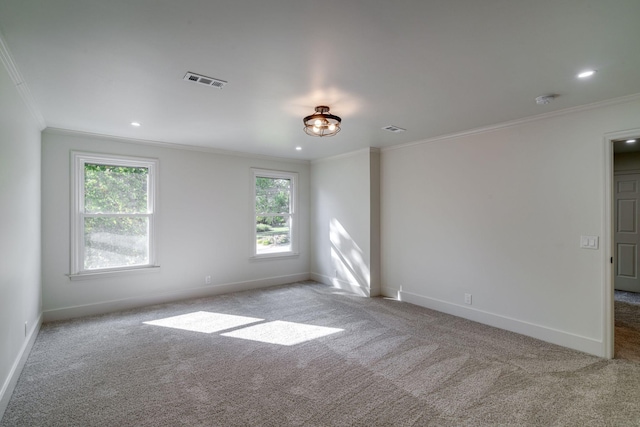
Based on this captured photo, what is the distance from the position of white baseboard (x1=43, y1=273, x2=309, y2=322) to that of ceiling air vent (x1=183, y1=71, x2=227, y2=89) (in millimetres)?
3560

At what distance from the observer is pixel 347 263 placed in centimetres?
564

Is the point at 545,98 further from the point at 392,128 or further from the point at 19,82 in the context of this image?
the point at 19,82

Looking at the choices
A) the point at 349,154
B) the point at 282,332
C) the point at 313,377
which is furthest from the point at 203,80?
the point at 349,154

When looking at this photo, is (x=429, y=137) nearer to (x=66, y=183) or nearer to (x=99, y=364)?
(x=99, y=364)

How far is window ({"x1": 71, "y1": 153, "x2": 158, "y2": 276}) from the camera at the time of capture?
13.9 feet

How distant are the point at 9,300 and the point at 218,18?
2.67m

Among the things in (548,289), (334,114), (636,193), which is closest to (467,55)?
(334,114)

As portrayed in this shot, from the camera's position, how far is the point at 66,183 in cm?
413

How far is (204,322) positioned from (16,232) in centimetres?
212

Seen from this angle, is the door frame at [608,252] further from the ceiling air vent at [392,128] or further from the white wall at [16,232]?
the white wall at [16,232]

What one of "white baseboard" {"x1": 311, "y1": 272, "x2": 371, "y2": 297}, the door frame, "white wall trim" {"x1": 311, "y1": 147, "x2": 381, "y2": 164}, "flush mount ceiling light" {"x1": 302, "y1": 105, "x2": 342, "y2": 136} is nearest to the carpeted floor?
the door frame

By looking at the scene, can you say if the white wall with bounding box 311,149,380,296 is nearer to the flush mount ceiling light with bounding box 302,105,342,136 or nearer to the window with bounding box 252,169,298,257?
the window with bounding box 252,169,298,257

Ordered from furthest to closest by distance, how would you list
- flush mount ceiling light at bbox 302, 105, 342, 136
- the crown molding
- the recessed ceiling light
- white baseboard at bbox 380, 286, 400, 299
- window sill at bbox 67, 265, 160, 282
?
white baseboard at bbox 380, 286, 400, 299, window sill at bbox 67, 265, 160, 282, flush mount ceiling light at bbox 302, 105, 342, 136, the recessed ceiling light, the crown molding

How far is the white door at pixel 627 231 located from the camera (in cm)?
535
